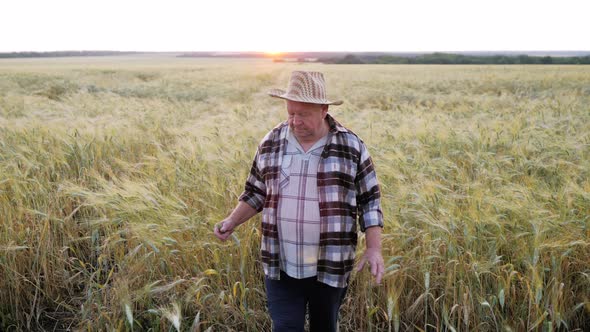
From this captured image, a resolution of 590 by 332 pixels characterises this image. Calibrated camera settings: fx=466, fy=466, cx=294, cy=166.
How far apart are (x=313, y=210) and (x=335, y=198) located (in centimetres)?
10

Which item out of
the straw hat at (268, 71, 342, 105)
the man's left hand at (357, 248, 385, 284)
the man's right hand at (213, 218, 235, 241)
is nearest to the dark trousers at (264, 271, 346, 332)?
the man's left hand at (357, 248, 385, 284)

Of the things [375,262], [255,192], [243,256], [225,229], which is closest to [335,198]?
[375,262]

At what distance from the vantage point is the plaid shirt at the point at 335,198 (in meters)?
1.74

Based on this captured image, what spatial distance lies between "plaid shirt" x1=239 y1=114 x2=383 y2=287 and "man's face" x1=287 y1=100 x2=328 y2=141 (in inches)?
2.9

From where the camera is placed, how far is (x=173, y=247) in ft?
8.32

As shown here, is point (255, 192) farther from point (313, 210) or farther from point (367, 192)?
point (367, 192)

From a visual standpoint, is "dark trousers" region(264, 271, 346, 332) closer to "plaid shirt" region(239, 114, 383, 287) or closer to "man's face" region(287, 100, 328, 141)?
"plaid shirt" region(239, 114, 383, 287)

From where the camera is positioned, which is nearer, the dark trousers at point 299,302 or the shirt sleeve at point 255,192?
the dark trousers at point 299,302

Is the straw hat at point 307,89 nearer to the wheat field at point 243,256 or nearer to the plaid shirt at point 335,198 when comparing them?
the plaid shirt at point 335,198

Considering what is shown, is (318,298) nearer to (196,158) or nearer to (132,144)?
(196,158)

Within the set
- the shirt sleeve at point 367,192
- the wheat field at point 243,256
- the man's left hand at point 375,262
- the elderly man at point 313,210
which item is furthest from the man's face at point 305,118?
the wheat field at point 243,256

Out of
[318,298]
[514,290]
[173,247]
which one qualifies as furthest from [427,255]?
[173,247]

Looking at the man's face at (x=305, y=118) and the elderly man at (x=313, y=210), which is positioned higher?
the man's face at (x=305, y=118)

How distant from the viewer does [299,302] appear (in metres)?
1.81
